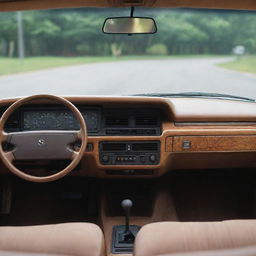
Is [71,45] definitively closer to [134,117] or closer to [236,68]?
[236,68]

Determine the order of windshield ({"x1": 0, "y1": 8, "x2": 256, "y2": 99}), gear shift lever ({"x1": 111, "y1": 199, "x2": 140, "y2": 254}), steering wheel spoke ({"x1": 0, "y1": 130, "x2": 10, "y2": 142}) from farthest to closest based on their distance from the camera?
windshield ({"x1": 0, "y1": 8, "x2": 256, "y2": 99})
gear shift lever ({"x1": 111, "y1": 199, "x2": 140, "y2": 254})
steering wheel spoke ({"x1": 0, "y1": 130, "x2": 10, "y2": 142})

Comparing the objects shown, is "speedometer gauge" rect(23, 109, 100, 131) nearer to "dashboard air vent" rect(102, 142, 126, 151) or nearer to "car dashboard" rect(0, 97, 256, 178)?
"car dashboard" rect(0, 97, 256, 178)

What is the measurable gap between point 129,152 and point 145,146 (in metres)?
0.14

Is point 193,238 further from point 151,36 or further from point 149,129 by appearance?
point 151,36

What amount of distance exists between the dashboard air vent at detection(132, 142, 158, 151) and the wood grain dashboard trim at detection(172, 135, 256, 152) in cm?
11

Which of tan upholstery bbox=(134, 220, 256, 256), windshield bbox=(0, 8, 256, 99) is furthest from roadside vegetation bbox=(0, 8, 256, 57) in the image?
tan upholstery bbox=(134, 220, 256, 256)

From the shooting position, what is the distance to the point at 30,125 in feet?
10.9

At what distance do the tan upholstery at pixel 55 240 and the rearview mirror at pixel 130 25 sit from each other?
4.99 feet

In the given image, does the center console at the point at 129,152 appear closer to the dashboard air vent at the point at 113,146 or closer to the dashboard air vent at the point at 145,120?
the dashboard air vent at the point at 113,146

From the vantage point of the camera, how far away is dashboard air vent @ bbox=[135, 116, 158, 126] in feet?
11.4

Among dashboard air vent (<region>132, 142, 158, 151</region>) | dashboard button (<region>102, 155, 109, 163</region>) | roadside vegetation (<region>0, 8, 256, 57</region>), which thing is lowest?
dashboard button (<region>102, 155, 109, 163</region>)

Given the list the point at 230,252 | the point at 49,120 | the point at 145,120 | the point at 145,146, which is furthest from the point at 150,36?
the point at 230,252

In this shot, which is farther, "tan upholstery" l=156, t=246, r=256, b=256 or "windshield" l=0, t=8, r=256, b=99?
"windshield" l=0, t=8, r=256, b=99

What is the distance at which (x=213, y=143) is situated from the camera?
3.46m
